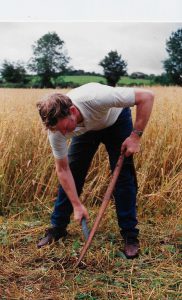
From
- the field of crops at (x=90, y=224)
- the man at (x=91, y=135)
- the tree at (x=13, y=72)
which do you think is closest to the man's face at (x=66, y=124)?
the man at (x=91, y=135)

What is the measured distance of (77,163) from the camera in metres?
2.89

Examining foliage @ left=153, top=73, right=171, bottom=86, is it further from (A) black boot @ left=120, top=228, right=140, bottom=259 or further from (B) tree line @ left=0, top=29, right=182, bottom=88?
(A) black boot @ left=120, top=228, right=140, bottom=259

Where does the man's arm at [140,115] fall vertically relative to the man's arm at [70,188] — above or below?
above

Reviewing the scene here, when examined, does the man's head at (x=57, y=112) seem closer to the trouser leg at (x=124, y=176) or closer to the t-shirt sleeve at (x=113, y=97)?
the t-shirt sleeve at (x=113, y=97)

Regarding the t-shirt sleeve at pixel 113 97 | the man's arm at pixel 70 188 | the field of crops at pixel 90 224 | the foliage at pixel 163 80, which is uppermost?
the t-shirt sleeve at pixel 113 97

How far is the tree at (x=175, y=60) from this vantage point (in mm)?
6461

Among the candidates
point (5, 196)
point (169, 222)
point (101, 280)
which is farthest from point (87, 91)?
point (5, 196)

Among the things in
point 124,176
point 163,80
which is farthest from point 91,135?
point 163,80

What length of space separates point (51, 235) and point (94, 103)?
1.06m

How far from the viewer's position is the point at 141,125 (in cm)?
256

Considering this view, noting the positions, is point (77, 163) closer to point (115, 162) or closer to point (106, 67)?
point (115, 162)

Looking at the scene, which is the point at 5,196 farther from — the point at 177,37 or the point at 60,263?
the point at 177,37

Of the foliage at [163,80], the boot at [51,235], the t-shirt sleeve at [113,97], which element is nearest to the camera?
the t-shirt sleeve at [113,97]

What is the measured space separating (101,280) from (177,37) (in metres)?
4.87
